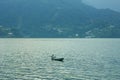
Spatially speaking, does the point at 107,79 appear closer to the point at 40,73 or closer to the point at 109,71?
the point at 109,71

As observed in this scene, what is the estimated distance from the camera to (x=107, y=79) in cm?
8700

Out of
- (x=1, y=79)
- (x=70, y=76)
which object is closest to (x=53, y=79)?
(x=70, y=76)

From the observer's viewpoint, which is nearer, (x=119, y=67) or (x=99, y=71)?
(x=99, y=71)

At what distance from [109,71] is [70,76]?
15277 mm

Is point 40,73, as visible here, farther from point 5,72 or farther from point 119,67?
point 119,67

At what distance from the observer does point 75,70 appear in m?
104

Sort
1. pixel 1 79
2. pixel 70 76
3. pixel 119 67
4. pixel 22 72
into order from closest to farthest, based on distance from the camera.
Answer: pixel 1 79 < pixel 70 76 < pixel 22 72 < pixel 119 67

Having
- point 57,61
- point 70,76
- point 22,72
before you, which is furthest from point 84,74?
point 57,61

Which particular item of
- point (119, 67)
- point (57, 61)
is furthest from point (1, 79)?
point (57, 61)

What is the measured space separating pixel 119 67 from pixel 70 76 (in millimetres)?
25349

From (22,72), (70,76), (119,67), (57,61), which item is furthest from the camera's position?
(57,61)

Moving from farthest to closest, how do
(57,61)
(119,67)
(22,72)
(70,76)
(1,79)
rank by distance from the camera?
(57,61)
(119,67)
(22,72)
(70,76)
(1,79)

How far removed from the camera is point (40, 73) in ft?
319

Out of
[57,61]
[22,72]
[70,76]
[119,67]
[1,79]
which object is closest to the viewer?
[1,79]
